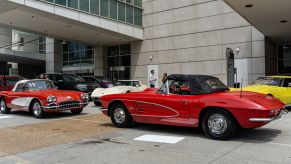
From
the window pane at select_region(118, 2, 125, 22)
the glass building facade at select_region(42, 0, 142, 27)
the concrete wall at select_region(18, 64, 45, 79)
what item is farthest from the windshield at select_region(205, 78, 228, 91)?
the concrete wall at select_region(18, 64, 45, 79)

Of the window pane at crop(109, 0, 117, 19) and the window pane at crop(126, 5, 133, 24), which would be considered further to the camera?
the window pane at crop(126, 5, 133, 24)

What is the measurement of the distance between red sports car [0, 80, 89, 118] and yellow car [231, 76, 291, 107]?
6.27 m

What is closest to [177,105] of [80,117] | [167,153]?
[167,153]

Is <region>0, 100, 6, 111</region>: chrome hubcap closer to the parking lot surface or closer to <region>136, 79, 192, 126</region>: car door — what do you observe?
the parking lot surface

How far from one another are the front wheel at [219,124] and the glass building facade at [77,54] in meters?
27.5

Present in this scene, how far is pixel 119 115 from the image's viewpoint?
9609mm

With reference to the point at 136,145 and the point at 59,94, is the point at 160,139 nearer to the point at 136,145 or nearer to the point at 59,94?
the point at 136,145

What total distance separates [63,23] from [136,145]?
Result: 1874 cm

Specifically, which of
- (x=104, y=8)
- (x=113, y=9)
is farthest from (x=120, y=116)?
(x=113, y=9)

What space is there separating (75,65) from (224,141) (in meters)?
30.6

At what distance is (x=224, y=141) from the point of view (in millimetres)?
7469

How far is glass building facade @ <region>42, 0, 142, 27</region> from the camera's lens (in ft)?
77.6

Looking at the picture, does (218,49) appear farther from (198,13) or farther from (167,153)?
(167,153)

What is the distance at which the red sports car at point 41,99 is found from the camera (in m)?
11.9
